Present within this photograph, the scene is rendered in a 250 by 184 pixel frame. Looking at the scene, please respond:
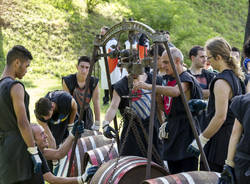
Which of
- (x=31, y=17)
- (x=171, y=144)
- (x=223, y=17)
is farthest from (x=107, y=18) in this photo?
(x=171, y=144)

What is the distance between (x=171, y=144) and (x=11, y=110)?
159cm

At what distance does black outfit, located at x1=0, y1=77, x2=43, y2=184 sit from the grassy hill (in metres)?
6.85

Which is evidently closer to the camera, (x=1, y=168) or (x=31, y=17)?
(x=1, y=168)

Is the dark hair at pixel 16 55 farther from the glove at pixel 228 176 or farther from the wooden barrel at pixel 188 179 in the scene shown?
the glove at pixel 228 176

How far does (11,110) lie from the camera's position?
3438 millimetres

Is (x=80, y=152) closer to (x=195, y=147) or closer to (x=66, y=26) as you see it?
(x=195, y=147)

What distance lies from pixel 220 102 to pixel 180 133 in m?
0.72

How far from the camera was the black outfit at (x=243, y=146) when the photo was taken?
2.53m

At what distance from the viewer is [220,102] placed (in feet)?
10.8

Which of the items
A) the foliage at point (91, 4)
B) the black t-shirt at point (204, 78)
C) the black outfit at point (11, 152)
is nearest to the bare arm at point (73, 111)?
the black outfit at point (11, 152)

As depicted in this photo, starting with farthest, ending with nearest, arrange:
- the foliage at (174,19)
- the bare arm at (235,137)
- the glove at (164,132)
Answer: the foliage at (174,19)
the glove at (164,132)
the bare arm at (235,137)

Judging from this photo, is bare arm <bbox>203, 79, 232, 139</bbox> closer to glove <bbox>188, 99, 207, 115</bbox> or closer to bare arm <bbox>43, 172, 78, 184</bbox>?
glove <bbox>188, 99, 207, 115</bbox>

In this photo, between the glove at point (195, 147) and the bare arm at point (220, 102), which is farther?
the glove at point (195, 147)

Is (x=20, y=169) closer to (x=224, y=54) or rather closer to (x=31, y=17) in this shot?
(x=224, y=54)
